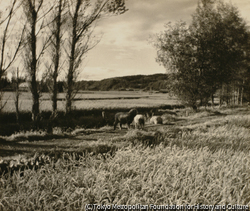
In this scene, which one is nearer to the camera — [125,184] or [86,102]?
[125,184]

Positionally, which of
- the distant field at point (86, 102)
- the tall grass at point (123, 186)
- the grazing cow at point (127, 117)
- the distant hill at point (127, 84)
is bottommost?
the tall grass at point (123, 186)

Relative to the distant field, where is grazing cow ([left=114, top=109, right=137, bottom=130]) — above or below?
below

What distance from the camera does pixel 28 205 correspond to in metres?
2.52

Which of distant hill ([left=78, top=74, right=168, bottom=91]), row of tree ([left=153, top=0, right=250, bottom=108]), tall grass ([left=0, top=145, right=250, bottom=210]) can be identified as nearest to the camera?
tall grass ([left=0, top=145, right=250, bottom=210])

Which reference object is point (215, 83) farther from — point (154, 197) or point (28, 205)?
point (28, 205)

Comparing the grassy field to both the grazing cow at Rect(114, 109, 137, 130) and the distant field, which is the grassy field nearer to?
the grazing cow at Rect(114, 109, 137, 130)

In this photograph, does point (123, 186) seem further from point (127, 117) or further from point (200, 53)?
point (200, 53)

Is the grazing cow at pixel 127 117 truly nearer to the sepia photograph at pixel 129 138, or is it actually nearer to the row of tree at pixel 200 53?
the sepia photograph at pixel 129 138

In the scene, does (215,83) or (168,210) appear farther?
(215,83)

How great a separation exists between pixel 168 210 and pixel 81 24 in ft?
35.6

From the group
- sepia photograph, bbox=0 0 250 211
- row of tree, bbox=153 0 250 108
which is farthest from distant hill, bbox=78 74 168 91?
row of tree, bbox=153 0 250 108

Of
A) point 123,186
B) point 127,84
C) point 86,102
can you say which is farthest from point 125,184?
point 127,84

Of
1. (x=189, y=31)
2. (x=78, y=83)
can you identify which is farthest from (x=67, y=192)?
(x=189, y=31)

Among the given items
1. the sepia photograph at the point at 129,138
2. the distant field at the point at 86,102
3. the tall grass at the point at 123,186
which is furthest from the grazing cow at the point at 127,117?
the tall grass at the point at 123,186
